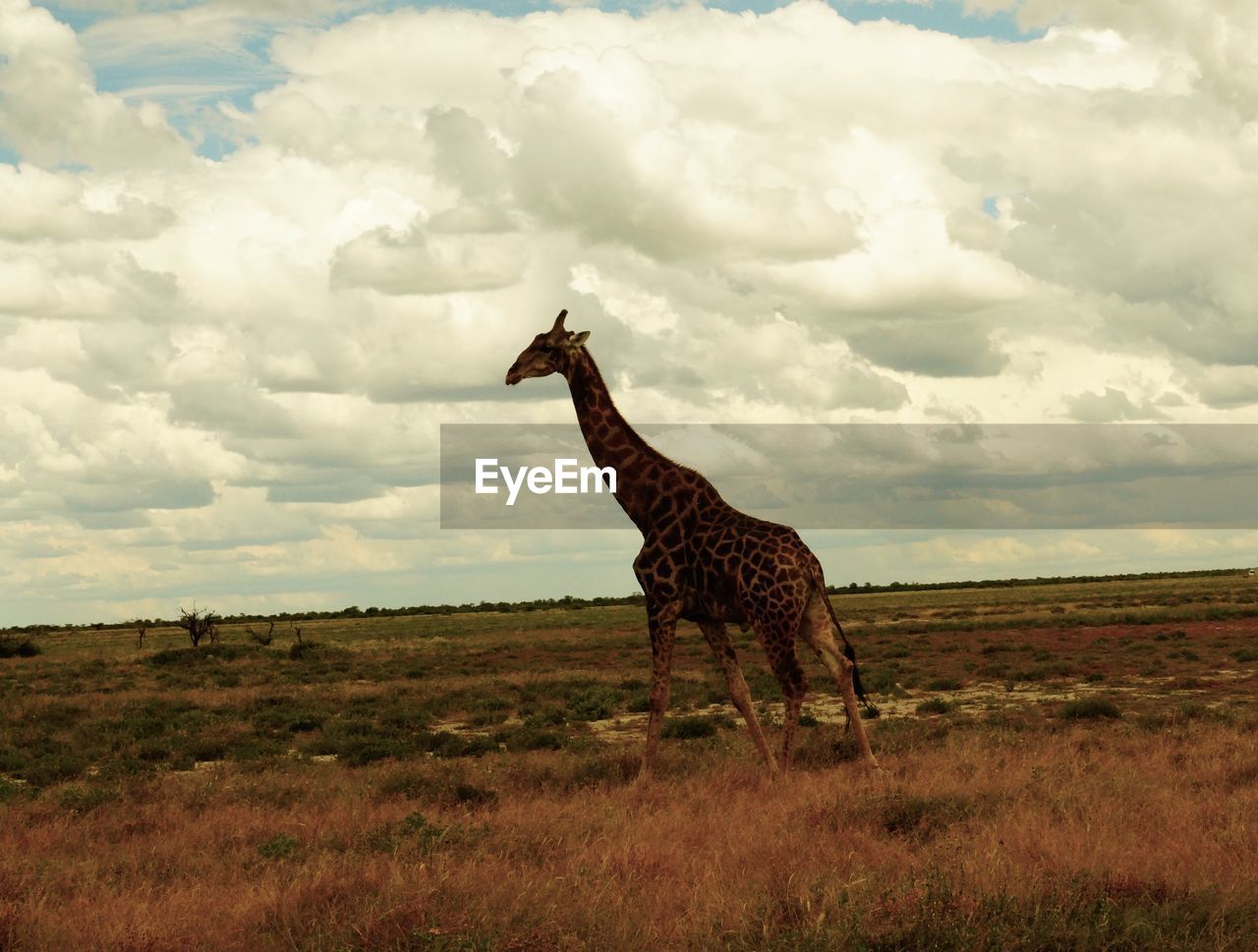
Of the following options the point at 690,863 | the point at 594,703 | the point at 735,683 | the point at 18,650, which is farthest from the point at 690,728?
the point at 18,650

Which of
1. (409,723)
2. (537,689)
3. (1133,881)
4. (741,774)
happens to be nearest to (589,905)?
(1133,881)

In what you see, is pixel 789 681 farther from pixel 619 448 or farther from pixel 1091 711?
pixel 1091 711

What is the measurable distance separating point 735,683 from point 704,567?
4.40ft

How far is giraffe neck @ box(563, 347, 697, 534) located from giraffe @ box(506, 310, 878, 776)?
12 mm

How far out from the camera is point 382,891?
24.2 ft

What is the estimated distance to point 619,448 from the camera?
14.2 metres

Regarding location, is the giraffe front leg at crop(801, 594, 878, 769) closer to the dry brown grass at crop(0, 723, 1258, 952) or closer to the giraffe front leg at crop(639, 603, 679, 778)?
the dry brown grass at crop(0, 723, 1258, 952)

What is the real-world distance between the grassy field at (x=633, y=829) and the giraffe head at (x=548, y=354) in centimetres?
470

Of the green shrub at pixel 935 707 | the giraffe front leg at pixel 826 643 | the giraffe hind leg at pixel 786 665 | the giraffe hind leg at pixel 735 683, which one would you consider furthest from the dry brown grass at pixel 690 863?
the green shrub at pixel 935 707

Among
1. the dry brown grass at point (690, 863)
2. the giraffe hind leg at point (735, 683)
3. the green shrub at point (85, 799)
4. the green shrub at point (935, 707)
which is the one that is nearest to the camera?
the dry brown grass at point (690, 863)

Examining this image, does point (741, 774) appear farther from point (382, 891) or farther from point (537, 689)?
point (537, 689)

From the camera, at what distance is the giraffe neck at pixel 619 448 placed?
45.9 feet

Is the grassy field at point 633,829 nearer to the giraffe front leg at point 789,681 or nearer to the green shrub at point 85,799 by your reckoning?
the green shrub at point 85,799

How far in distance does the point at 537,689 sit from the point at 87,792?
1647 cm
